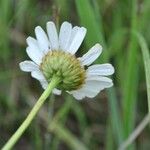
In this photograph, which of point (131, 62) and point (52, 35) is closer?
point (52, 35)

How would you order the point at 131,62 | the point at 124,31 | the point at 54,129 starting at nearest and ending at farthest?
the point at 131,62, the point at 54,129, the point at 124,31

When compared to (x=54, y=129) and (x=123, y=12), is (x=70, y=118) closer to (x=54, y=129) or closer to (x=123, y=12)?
(x=54, y=129)

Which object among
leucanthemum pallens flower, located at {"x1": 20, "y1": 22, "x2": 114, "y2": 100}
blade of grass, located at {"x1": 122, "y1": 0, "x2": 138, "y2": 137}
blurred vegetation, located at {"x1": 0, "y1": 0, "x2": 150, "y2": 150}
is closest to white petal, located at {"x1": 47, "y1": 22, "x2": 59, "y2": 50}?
leucanthemum pallens flower, located at {"x1": 20, "y1": 22, "x2": 114, "y2": 100}

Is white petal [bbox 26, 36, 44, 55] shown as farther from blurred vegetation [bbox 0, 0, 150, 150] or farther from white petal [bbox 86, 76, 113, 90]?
→ blurred vegetation [bbox 0, 0, 150, 150]

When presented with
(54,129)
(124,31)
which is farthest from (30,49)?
(124,31)

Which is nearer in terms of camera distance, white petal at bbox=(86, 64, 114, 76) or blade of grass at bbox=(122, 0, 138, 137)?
white petal at bbox=(86, 64, 114, 76)

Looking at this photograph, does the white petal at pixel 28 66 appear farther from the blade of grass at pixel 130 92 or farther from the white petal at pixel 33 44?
the blade of grass at pixel 130 92

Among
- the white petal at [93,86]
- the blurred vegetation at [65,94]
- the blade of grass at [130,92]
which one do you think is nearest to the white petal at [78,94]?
the white petal at [93,86]

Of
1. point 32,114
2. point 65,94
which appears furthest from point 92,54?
point 65,94
